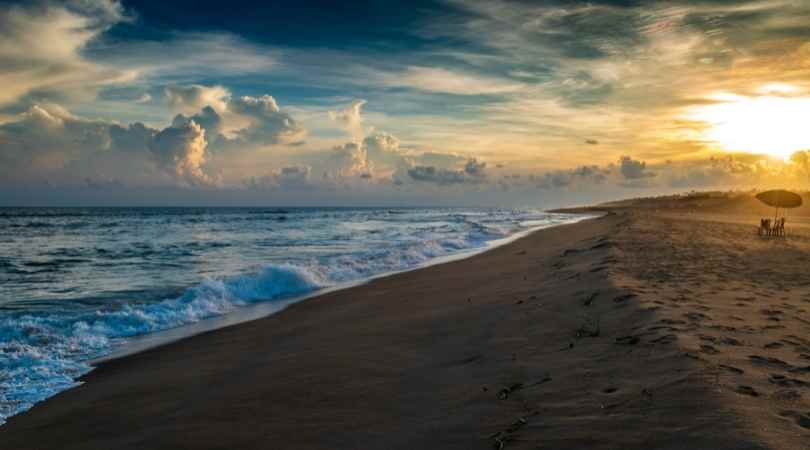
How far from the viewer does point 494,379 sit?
196 inches

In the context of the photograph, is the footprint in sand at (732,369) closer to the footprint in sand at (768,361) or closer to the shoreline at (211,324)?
the footprint in sand at (768,361)

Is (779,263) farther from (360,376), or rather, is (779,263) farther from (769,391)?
(360,376)

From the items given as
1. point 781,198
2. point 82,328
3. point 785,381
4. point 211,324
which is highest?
point 781,198

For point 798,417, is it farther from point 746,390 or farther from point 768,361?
point 768,361

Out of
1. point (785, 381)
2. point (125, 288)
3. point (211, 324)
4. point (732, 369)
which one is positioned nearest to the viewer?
point (785, 381)

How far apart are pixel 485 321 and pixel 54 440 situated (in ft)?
18.5

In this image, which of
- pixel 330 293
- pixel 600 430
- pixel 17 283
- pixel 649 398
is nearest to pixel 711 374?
pixel 649 398

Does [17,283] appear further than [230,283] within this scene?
Yes

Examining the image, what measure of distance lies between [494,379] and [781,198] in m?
25.3

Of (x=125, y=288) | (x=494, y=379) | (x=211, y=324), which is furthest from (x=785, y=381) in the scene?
(x=125, y=288)

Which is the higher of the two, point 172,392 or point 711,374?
point 711,374

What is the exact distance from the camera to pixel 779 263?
11.7m

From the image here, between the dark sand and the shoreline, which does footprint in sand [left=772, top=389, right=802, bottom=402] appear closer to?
the dark sand

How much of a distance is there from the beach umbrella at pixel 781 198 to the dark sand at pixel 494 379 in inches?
659
